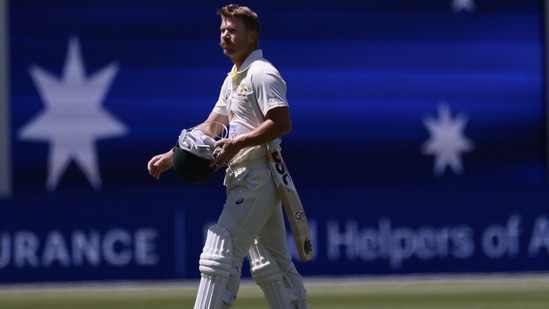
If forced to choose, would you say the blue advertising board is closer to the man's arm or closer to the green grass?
the green grass

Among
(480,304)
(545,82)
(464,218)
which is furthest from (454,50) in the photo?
Answer: (480,304)

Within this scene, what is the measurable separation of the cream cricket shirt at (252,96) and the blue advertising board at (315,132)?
346 inches

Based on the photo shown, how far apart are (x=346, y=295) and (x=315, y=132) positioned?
5322 mm

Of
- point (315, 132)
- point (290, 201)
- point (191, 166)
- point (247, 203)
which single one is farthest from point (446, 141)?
point (191, 166)

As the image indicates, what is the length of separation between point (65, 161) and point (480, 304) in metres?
7.79

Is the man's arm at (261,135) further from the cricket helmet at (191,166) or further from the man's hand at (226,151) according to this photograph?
the cricket helmet at (191,166)

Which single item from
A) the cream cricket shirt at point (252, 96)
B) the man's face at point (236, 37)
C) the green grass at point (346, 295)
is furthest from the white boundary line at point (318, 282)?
the man's face at point (236, 37)

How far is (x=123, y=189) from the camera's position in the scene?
19.1 metres

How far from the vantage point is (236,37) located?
8148mm

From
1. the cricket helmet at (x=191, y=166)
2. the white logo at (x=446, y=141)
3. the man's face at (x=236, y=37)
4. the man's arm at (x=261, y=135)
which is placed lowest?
the cricket helmet at (x=191, y=166)

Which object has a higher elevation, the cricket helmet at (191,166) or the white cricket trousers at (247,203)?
the cricket helmet at (191,166)

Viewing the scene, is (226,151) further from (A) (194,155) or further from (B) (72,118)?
(B) (72,118)

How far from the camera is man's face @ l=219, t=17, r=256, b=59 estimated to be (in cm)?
813

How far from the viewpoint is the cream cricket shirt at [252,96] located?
26.2 ft
